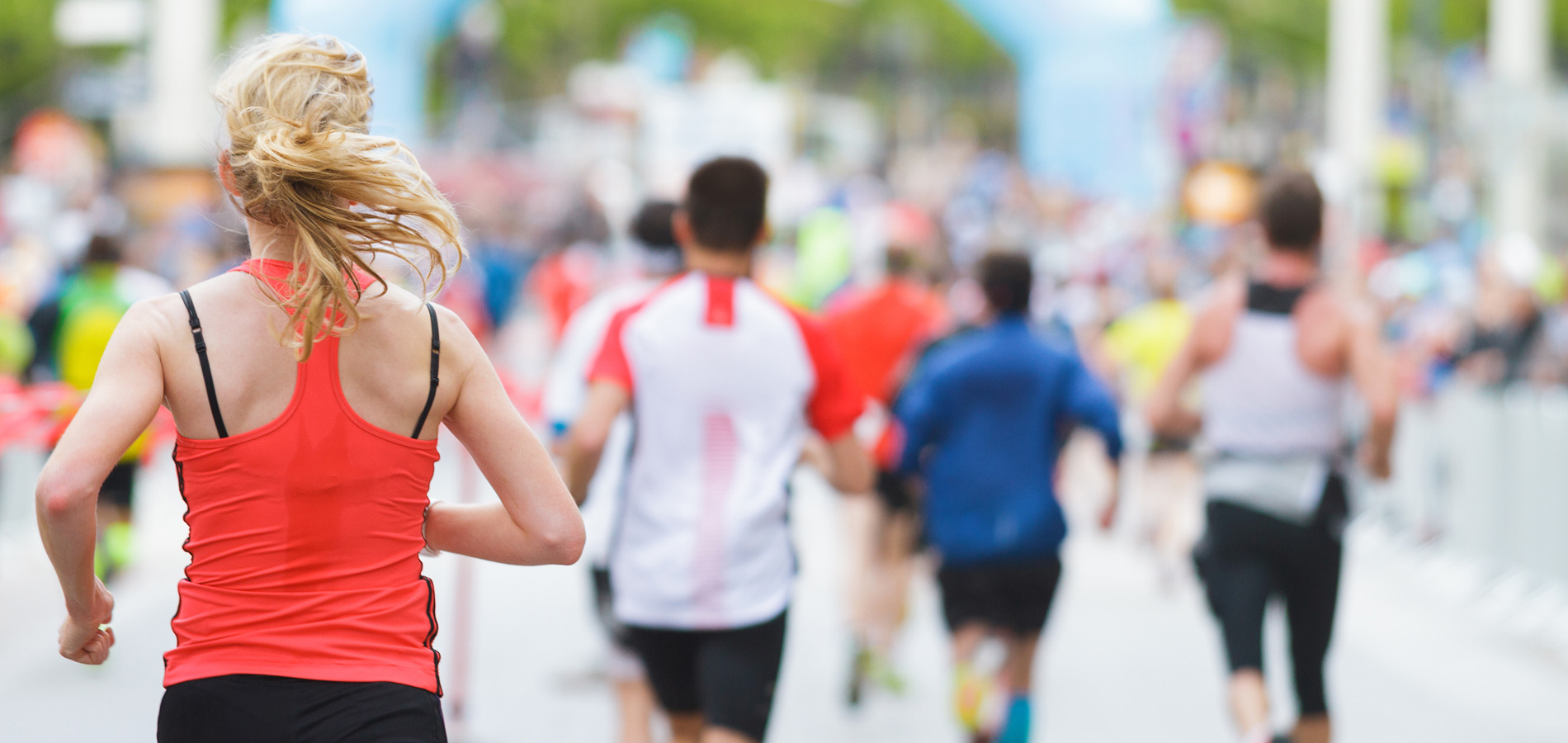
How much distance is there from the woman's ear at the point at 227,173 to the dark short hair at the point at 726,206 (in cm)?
202

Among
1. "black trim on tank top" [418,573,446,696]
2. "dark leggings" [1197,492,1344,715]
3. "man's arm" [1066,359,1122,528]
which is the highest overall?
"black trim on tank top" [418,573,446,696]

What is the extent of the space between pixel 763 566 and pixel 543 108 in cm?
4851

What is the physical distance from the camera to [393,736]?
2.47 meters

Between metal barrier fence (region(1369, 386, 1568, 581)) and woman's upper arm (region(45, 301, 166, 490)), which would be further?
metal barrier fence (region(1369, 386, 1568, 581))

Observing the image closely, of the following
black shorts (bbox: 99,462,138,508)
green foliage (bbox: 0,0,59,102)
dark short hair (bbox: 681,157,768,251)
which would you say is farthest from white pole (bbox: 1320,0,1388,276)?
green foliage (bbox: 0,0,59,102)

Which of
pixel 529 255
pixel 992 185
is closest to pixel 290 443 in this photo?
pixel 529 255

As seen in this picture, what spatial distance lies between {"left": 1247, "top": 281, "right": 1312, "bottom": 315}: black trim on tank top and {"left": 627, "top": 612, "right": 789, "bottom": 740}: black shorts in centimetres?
180

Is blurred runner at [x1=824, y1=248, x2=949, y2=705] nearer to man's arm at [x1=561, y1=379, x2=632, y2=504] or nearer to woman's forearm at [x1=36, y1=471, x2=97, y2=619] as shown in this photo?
man's arm at [x1=561, y1=379, x2=632, y2=504]

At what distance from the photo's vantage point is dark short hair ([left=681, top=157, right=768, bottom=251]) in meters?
4.44

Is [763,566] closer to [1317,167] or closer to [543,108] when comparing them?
[1317,167]

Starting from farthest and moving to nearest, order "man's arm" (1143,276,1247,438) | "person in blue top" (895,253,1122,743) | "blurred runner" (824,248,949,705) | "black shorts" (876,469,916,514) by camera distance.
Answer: "black shorts" (876,469,916,514), "blurred runner" (824,248,949,705), "person in blue top" (895,253,1122,743), "man's arm" (1143,276,1247,438)

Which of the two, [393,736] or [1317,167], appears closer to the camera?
[393,736]

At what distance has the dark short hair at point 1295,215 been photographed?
5.21 m

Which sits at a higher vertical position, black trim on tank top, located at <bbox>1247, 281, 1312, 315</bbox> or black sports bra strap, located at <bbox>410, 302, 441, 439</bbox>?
black sports bra strap, located at <bbox>410, 302, 441, 439</bbox>
